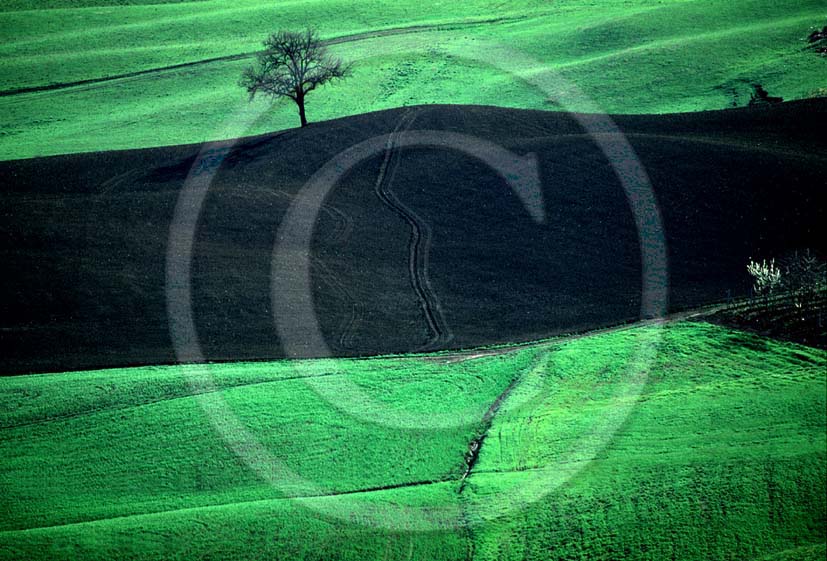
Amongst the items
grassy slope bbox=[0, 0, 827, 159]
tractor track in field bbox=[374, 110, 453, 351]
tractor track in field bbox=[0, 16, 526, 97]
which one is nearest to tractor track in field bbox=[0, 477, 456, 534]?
tractor track in field bbox=[374, 110, 453, 351]

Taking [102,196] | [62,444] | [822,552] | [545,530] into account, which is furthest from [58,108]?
[822,552]

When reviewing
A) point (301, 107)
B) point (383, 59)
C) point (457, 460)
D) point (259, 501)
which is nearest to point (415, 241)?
point (457, 460)

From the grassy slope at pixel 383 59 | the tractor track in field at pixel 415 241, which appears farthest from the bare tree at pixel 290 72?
the tractor track in field at pixel 415 241

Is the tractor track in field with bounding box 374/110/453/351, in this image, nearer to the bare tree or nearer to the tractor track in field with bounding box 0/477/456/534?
the bare tree

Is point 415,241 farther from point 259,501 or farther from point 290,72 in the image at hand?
point 290,72

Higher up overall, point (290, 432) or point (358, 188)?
point (358, 188)

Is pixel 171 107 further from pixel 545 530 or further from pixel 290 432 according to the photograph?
pixel 545 530

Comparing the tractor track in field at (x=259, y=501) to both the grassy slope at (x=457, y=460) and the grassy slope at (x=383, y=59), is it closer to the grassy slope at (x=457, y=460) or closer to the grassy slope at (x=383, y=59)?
the grassy slope at (x=457, y=460)
